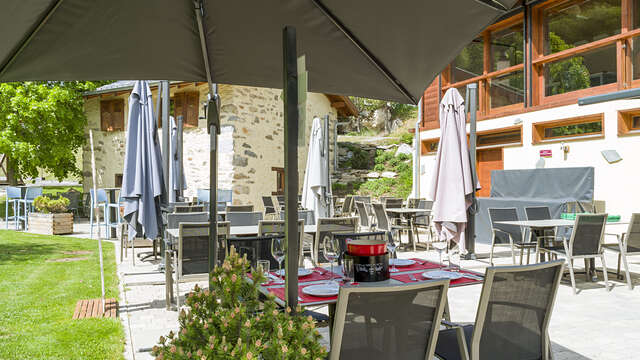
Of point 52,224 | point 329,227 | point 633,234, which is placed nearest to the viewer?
point 329,227

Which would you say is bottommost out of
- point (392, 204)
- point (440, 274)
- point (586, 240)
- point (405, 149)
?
point (586, 240)

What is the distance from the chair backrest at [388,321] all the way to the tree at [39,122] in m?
15.6

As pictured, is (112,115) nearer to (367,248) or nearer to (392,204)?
(392,204)

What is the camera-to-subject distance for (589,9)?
32.6 ft

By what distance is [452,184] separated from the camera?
6508 millimetres

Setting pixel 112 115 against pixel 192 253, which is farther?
pixel 112 115

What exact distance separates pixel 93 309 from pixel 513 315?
3775 millimetres

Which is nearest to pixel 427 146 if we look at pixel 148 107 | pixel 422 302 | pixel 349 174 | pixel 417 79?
pixel 349 174

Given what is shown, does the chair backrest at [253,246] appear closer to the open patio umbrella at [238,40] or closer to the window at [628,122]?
the open patio umbrella at [238,40]

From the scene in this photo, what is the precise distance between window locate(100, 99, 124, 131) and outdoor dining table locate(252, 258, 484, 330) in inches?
562

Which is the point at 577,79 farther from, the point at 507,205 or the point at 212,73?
the point at 212,73

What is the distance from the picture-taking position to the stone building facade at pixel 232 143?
13.4 metres

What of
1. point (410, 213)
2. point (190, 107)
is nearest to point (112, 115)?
point (190, 107)

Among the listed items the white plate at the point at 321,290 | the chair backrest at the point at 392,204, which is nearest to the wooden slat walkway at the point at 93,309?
the white plate at the point at 321,290
